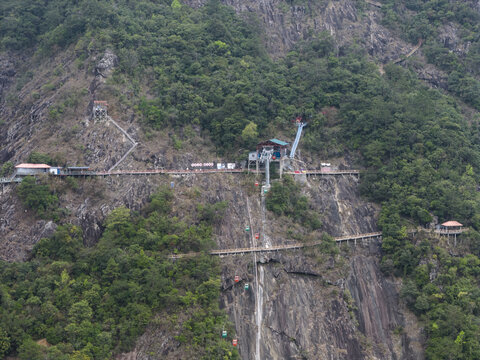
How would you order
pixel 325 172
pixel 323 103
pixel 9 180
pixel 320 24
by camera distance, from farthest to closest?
pixel 320 24 < pixel 323 103 < pixel 325 172 < pixel 9 180

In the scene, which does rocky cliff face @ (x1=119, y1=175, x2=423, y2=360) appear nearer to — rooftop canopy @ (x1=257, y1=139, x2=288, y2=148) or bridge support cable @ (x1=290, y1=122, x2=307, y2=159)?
rooftop canopy @ (x1=257, y1=139, x2=288, y2=148)

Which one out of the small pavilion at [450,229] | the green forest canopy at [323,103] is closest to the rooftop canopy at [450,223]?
the small pavilion at [450,229]

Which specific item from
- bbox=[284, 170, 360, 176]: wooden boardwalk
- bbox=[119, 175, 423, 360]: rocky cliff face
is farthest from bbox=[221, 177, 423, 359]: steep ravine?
bbox=[284, 170, 360, 176]: wooden boardwalk

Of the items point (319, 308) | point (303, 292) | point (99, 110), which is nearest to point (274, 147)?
point (303, 292)

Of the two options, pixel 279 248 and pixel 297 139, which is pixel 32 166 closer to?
pixel 279 248

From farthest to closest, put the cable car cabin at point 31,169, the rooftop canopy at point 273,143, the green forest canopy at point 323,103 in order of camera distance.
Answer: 1. the rooftop canopy at point 273,143
2. the green forest canopy at point 323,103
3. the cable car cabin at point 31,169

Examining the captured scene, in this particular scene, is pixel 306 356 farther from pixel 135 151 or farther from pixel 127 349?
pixel 135 151

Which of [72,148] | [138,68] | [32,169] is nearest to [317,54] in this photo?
[138,68]

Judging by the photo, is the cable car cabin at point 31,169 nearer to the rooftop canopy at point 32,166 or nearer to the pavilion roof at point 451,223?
the rooftop canopy at point 32,166
